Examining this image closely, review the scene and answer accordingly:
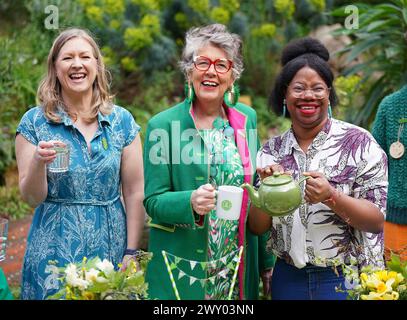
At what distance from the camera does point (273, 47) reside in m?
8.98

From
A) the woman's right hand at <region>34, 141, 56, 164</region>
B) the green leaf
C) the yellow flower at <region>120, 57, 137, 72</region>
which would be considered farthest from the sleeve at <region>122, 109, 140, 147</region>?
the yellow flower at <region>120, 57, 137, 72</region>

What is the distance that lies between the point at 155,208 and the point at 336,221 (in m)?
0.76

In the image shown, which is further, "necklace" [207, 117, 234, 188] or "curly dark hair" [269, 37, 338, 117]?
"necklace" [207, 117, 234, 188]

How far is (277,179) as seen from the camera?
8.34ft

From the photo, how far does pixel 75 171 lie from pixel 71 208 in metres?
0.17

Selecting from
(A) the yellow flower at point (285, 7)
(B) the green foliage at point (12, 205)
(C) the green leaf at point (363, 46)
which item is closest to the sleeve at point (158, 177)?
(C) the green leaf at point (363, 46)

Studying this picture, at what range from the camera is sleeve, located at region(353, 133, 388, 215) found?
271cm

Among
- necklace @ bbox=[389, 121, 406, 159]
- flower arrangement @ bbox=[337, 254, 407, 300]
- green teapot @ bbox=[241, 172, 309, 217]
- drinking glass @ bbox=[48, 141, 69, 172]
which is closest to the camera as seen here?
flower arrangement @ bbox=[337, 254, 407, 300]

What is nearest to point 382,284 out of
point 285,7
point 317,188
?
point 317,188

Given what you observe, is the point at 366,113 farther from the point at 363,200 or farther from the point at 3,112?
the point at 3,112

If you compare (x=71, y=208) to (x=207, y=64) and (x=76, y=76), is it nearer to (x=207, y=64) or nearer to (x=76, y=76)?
(x=76, y=76)

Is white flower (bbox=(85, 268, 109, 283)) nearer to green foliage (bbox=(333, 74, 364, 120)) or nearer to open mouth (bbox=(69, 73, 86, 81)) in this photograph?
open mouth (bbox=(69, 73, 86, 81))

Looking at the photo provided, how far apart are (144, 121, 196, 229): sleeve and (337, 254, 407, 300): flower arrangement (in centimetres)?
81

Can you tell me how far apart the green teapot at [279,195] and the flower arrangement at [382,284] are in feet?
1.16
